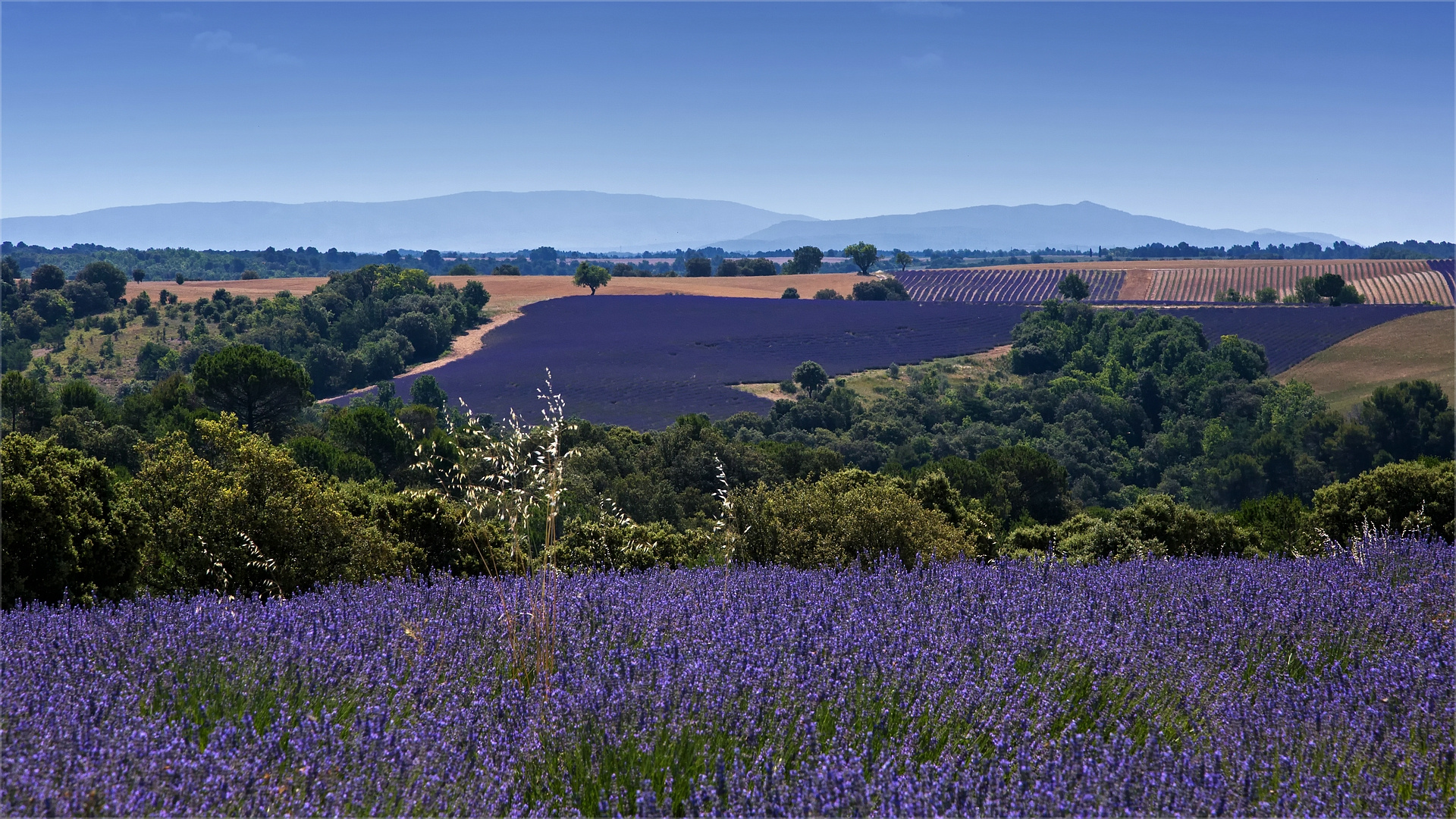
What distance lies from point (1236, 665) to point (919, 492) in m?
7.02

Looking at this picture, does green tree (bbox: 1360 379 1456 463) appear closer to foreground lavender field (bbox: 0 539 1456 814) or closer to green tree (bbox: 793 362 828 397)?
green tree (bbox: 793 362 828 397)

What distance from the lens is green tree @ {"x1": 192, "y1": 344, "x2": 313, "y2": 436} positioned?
29.1m

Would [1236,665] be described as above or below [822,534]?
above

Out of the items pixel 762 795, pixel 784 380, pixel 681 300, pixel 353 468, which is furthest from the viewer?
pixel 681 300

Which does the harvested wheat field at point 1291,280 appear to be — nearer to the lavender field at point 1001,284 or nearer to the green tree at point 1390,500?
the lavender field at point 1001,284

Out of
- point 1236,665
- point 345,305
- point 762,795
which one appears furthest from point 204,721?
point 345,305

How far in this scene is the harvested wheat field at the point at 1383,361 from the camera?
47.4 m

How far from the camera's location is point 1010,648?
3957 millimetres

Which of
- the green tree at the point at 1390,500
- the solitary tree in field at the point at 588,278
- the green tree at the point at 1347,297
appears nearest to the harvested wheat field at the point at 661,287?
the solitary tree in field at the point at 588,278

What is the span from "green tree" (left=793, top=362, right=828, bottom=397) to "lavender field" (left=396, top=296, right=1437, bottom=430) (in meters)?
1.69

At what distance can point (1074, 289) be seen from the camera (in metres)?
80.9

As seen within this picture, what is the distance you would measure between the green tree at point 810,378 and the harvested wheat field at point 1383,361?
913 inches

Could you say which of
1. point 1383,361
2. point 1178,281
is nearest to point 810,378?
point 1383,361

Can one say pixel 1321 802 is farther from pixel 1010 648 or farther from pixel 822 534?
pixel 822 534
